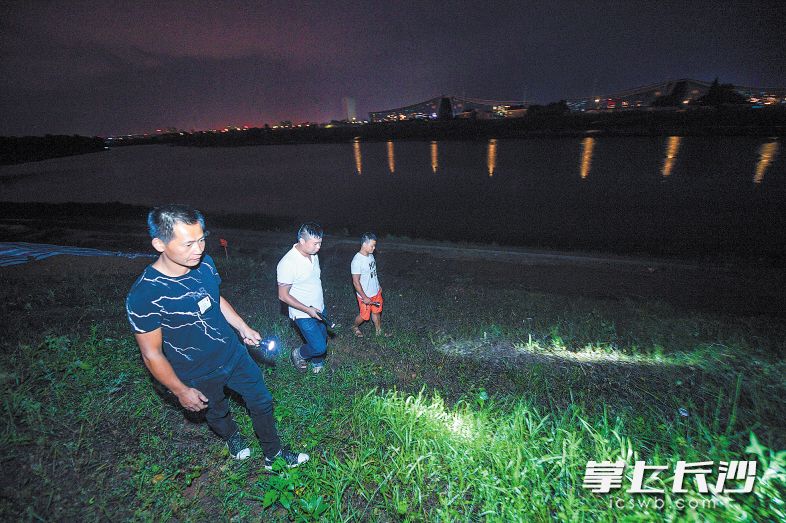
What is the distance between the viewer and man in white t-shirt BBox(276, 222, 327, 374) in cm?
396

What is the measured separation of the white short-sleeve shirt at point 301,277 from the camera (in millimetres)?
3979

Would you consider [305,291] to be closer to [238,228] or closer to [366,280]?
[366,280]

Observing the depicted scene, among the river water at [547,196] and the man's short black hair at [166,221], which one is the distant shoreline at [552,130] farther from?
the man's short black hair at [166,221]

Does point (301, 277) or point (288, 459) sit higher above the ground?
point (301, 277)

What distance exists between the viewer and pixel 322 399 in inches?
147

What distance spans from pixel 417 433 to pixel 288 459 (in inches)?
41.8

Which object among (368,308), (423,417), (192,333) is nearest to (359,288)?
(368,308)

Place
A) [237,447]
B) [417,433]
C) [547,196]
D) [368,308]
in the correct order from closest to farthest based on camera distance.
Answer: [237,447] → [417,433] → [368,308] → [547,196]

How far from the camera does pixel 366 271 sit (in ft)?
16.8

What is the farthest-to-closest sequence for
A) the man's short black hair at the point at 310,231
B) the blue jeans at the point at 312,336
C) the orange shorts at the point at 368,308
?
1. the orange shorts at the point at 368,308
2. the blue jeans at the point at 312,336
3. the man's short black hair at the point at 310,231

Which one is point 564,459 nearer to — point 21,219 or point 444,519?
point 444,519

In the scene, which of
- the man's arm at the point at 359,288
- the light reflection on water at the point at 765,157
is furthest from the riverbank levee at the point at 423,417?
the light reflection on water at the point at 765,157

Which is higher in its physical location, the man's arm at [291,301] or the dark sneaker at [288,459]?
the man's arm at [291,301]

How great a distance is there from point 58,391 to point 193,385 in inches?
67.7
